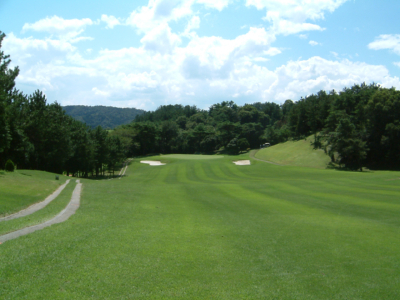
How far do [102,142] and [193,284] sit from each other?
2232 inches

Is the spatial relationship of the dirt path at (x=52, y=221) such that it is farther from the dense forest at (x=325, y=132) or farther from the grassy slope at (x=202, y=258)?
the dense forest at (x=325, y=132)

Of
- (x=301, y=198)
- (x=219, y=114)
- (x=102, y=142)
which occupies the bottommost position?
(x=301, y=198)

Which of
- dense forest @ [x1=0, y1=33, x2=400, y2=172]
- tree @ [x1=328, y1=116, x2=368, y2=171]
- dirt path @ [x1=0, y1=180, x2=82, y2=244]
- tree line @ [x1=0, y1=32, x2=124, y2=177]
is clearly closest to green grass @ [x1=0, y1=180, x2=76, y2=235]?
dirt path @ [x1=0, y1=180, x2=82, y2=244]

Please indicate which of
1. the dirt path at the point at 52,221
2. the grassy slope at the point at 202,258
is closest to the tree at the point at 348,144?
the grassy slope at the point at 202,258

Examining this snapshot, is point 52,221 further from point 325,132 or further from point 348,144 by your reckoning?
point 325,132

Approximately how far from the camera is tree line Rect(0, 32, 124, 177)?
3872cm

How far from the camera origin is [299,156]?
217 feet

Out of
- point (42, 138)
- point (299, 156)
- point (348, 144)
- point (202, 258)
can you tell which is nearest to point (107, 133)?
point (42, 138)

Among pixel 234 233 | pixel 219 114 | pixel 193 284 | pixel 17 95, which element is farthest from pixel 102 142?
pixel 219 114

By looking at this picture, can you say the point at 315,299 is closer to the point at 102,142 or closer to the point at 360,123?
the point at 102,142

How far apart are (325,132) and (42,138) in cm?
5790

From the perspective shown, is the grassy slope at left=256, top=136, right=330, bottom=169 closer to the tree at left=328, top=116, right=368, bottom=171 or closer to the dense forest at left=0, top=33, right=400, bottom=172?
the dense forest at left=0, top=33, right=400, bottom=172

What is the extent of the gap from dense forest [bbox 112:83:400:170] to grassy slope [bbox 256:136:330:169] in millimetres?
2288

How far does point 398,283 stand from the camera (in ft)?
21.4
